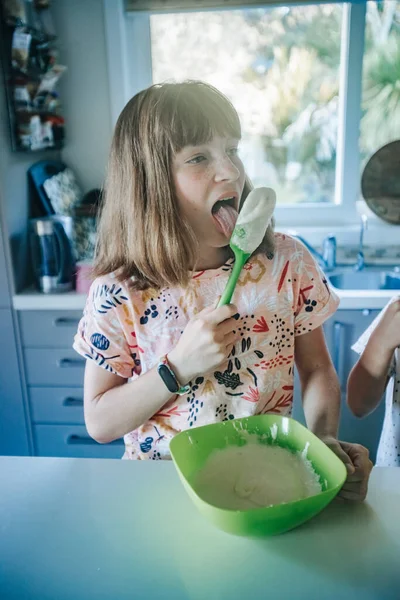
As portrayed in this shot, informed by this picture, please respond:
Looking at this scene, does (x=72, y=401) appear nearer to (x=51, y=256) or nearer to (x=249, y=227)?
(x=51, y=256)

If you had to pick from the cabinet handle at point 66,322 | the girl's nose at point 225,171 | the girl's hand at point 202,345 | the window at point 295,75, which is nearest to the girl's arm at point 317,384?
the girl's hand at point 202,345

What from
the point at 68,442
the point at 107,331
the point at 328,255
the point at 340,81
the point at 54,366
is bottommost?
the point at 68,442

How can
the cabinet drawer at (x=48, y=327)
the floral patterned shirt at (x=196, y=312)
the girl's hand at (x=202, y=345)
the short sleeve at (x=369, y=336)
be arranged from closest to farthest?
the girl's hand at (x=202, y=345) → the floral patterned shirt at (x=196, y=312) → the short sleeve at (x=369, y=336) → the cabinet drawer at (x=48, y=327)

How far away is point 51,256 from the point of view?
1.91 meters

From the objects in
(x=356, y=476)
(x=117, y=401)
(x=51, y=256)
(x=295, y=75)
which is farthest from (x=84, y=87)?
(x=356, y=476)

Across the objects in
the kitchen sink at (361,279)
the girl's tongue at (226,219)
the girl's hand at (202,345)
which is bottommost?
the kitchen sink at (361,279)

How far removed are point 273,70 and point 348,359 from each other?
4.12 ft

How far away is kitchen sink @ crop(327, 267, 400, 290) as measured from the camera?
2078 millimetres

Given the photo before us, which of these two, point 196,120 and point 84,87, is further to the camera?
point 84,87

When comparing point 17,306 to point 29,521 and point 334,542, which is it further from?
point 334,542

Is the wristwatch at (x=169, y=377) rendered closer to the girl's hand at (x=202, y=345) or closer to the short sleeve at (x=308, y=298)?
the girl's hand at (x=202, y=345)

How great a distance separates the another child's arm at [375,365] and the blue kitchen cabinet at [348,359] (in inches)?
28.5

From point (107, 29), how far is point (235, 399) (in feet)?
5.74

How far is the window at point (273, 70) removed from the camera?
7.21 ft
